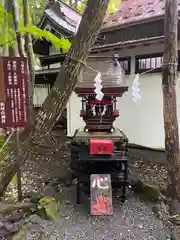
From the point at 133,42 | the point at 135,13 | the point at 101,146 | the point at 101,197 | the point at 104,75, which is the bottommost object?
the point at 101,197

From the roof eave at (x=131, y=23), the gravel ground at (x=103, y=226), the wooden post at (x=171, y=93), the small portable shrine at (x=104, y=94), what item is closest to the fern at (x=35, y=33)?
the small portable shrine at (x=104, y=94)

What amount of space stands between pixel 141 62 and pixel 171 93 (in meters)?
3.85

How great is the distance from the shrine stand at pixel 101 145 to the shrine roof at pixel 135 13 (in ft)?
7.49

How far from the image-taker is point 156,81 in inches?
298

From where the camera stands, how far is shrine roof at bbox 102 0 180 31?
25.1 feet

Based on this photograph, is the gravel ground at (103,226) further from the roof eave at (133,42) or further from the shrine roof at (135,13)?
the shrine roof at (135,13)

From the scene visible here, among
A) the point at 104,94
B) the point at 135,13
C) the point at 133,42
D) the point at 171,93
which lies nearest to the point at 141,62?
the point at 133,42

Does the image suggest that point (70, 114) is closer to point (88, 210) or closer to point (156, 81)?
point (156, 81)

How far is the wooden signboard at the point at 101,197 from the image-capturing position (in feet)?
14.7

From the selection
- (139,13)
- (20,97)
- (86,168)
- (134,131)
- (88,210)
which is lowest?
(88,210)

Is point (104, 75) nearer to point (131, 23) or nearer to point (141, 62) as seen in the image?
point (141, 62)

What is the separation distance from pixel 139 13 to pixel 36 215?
7.41 meters

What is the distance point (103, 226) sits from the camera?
4398 mm

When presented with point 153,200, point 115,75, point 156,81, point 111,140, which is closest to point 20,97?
point 111,140
